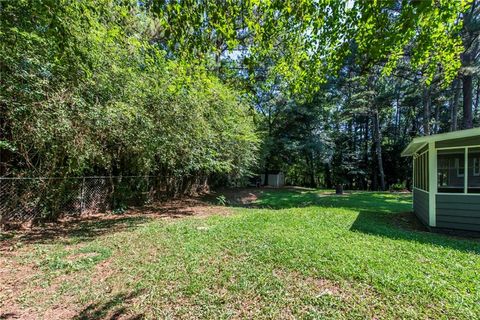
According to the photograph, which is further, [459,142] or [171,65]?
[171,65]

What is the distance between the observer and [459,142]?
18.0 feet

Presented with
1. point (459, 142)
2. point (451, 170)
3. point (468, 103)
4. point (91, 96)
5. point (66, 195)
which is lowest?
point (66, 195)

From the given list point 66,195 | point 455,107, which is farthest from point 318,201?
point 455,107

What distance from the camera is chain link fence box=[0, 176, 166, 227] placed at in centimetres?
515

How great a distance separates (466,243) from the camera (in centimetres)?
461

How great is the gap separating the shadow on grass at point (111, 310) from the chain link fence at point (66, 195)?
4.01m

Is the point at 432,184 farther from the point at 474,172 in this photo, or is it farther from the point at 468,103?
the point at 468,103

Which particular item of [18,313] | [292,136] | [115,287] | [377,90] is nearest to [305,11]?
[115,287]

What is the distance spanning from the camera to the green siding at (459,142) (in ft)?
17.3

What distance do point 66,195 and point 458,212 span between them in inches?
366

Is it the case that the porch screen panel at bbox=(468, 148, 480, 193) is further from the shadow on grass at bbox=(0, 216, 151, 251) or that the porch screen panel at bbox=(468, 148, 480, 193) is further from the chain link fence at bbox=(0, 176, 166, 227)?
the chain link fence at bbox=(0, 176, 166, 227)

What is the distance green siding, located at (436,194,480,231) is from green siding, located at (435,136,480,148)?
3.65 feet

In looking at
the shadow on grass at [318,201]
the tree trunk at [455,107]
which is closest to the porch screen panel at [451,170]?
the shadow on grass at [318,201]

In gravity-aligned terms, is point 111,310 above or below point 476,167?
below
